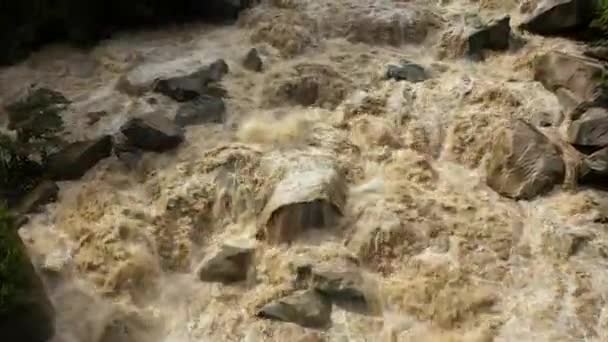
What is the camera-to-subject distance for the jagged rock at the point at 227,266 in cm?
631

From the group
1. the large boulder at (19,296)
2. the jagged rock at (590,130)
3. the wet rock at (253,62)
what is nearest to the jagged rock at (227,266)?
the large boulder at (19,296)

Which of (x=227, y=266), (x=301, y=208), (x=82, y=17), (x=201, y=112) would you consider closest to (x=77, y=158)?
(x=201, y=112)

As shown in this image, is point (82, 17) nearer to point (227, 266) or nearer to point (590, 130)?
point (227, 266)

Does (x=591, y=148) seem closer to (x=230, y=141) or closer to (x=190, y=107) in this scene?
(x=230, y=141)

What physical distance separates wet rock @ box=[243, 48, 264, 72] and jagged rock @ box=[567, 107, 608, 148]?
336cm

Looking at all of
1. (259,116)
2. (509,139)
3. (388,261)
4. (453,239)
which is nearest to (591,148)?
(509,139)

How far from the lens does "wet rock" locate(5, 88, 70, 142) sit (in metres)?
7.35

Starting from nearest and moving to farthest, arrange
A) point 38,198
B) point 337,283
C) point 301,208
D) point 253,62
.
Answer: point 337,283 < point 301,208 < point 38,198 < point 253,62

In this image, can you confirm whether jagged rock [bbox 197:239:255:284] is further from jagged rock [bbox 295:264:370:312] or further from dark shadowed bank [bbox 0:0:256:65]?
dark shadowed bank [bbox 0:0:256:65]

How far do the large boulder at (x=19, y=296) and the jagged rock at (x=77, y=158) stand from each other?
4.67 ft

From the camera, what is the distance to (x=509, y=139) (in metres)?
7.17

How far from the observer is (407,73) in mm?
8430

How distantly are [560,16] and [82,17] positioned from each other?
5497mm

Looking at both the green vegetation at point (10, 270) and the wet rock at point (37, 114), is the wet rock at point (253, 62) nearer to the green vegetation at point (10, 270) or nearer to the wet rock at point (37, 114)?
the wet rock at point (37, 114)
